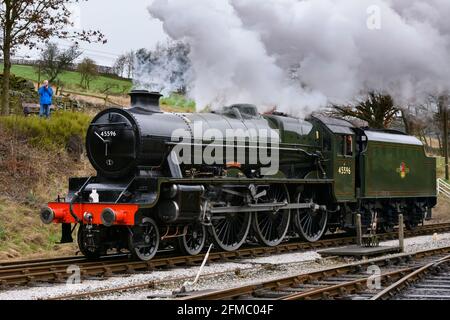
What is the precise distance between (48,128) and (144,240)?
800 centimetres

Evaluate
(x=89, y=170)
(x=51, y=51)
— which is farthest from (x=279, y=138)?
(x=51, y=51)

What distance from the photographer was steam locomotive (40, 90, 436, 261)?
10.8 metres

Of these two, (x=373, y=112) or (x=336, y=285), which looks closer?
(x=336, y=285)

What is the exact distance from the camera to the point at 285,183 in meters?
13.6

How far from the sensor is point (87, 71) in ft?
123

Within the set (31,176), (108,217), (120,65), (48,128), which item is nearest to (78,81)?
(120,65)

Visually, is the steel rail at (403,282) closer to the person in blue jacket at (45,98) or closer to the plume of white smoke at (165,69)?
the plume of white smoke at (165,69)

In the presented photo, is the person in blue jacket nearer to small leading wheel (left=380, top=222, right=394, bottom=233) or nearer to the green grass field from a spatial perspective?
small leading wheel (left=380, top=222, right=394, bottom=233)

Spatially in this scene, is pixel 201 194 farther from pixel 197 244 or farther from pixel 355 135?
pixel 355 135

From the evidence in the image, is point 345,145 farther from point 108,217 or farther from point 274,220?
point 108,217

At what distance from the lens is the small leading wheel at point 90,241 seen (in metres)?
10.8

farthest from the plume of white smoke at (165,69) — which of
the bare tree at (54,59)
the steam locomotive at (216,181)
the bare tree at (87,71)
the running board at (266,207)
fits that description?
the bare tree at (87,71)

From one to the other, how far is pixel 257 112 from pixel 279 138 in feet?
2.43

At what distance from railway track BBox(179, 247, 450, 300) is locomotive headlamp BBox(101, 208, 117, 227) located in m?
3.03
